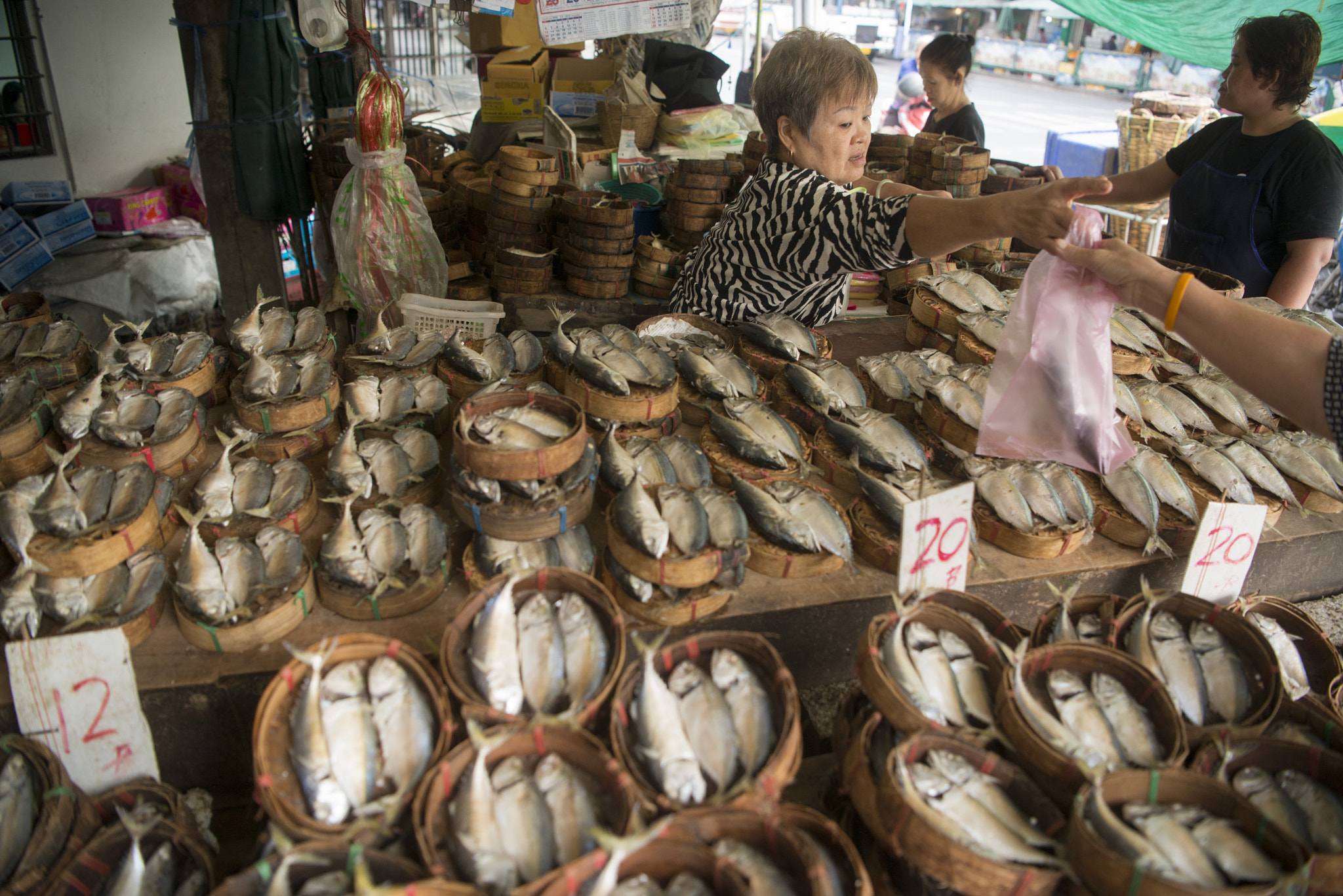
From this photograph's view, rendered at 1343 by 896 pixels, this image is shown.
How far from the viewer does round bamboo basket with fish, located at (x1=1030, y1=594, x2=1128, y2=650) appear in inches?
78.1

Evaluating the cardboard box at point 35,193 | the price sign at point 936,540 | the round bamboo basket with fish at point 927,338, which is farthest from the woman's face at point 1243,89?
the cardboard box at point 35,193

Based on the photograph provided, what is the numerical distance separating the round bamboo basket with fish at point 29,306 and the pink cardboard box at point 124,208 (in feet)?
14.0

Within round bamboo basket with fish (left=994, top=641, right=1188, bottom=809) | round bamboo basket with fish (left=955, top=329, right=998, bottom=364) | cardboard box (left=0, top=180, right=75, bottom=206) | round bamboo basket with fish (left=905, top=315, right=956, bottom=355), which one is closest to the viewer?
Result: round bamboo basket with fish (left=994, top=641, right=1188, bottom=809)

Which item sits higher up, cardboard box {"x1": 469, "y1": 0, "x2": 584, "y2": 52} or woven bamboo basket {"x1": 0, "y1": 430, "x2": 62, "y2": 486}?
cardboard box {"x1": 469, "y1": 0, "x2": 584, "y2": 52}

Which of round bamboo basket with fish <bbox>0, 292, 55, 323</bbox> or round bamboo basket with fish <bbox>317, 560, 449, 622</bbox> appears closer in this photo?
round bamboo basket with fish <bbox>317, 560, 449, 622</bbox>

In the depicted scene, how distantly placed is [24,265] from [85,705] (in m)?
6.10

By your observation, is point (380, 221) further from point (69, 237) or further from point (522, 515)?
point (69, 237)

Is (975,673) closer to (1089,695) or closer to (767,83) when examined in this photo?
(1089,695)

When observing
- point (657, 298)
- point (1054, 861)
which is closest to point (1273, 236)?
point (657, 298)

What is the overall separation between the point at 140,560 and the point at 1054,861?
7.43 ft

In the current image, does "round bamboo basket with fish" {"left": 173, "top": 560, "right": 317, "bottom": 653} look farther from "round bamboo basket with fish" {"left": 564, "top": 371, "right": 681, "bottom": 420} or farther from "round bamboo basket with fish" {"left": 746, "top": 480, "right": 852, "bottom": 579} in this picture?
"round bamboo basket with fish" {"left": 746, "top": 480, "right": 852, "bottom": 579}

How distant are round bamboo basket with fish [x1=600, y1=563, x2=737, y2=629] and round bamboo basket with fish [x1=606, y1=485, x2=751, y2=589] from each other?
0.03 m

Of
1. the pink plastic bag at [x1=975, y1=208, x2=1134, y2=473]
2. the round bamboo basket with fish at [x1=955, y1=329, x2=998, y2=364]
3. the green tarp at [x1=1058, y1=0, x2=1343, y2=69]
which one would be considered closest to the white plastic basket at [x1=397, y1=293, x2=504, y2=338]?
the round bamboo basket with fish at [x1=955, y1=329, x2=998, y2=364]

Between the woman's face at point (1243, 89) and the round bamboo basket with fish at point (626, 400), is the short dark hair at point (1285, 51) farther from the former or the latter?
the round bamboo basket with fish at point (626, 400)
